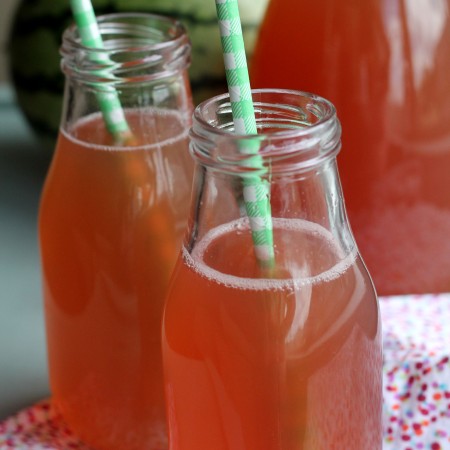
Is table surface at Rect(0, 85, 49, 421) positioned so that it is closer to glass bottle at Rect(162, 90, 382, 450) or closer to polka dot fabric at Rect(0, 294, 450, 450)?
polka dot fabric at Rect(0, 294, 450, 450)

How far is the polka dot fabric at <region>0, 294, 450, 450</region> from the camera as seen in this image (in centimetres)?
67

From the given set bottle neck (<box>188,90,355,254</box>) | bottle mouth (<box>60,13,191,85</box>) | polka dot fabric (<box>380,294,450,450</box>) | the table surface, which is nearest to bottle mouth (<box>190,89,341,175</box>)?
bottle neck (<box>188,90,355,254</box>)

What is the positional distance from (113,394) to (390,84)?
30 centimetres

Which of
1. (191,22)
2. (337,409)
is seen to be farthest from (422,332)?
(191,22)

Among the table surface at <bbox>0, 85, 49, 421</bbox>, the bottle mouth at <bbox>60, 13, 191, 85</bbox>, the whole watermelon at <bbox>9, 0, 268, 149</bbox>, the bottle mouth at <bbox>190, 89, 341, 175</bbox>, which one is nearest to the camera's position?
the bottle mouth at <bbox>190, 89, 341, 175</bbox>

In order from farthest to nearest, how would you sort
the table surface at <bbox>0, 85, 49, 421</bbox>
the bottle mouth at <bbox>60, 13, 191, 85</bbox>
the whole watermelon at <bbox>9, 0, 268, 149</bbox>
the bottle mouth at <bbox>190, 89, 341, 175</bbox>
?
the whole watermelon at <bbox>9, 0, 268, 149</bbox> → the table surface at <bbox>0, 85, 49, 421</bbox> → the bottle mouth at <bbox>60, 13, 191, 85</bbox> → the bottle mouth at <bbox>190, 89, 341, 175</bbox>

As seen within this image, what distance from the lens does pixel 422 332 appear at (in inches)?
28.5

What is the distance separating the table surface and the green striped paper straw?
272 millimetres

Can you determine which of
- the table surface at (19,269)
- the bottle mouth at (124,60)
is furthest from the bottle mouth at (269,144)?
the table surface at (19,269)

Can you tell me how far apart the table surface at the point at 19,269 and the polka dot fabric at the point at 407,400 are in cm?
7

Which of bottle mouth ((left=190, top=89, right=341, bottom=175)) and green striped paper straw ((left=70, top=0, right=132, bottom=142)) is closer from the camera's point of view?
bottle mouth ((left=190, top=89, right=341, bottom=175))

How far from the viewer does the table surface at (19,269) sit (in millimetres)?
808

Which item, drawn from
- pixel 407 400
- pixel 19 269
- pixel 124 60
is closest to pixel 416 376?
pixel 407 400

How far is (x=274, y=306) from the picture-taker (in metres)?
0.50
